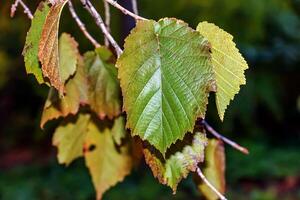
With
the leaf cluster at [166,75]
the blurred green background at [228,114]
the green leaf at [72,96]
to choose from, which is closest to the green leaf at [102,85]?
the green leaf at [72,96]

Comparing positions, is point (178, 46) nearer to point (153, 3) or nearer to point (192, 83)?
point (192, 83)

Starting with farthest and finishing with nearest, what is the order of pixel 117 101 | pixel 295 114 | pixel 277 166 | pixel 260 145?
pixel 295 114
pixel 260 145
pixel 277 166
pixel 117 101

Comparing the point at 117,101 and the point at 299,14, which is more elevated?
the point at 117,101

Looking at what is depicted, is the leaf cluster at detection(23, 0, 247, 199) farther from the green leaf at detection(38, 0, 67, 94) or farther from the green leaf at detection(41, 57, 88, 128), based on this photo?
the green leaf at detection(41, 57, 88, 128)

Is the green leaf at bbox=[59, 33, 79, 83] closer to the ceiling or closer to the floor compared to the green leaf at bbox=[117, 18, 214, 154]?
closer to the floor

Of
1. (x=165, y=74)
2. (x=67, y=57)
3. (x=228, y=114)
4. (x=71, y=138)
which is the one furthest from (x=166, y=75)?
(x=228, y=114)

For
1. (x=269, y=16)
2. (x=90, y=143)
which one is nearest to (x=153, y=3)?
(x=269, y=16)

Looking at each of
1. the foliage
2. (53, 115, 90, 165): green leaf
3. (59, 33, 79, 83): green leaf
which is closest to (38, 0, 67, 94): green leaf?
the foliage

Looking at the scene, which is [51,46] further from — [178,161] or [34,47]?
[178,161]
